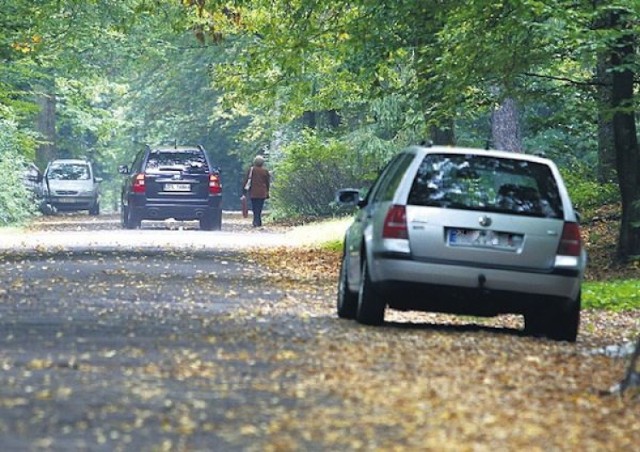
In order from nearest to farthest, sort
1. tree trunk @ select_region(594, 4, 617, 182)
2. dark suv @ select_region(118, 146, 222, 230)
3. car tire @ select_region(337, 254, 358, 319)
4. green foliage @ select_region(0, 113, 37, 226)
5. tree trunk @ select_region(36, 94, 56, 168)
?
car tire @ select_region(337, 254, 358, 319), tree trunk @ select_region(594, 4, 617, 182), dark suv @ select_region(118, 146, 222, 230), green foliage @ select_region(0, 113, 37, 226), tree trunk @ select_region(36, 94, 56, 168)

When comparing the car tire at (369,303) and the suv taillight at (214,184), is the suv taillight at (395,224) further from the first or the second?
the suv taillight at (214,184)

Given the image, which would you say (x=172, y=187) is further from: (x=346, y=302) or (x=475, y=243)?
(x=475, y=243)

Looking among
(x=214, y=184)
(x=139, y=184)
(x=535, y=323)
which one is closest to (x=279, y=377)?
(x=535, y=323)

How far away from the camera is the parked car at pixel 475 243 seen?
49.5ft

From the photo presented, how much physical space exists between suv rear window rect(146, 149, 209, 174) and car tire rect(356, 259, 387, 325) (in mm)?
24658

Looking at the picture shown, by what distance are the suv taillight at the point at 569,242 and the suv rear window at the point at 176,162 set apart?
25.4 metres

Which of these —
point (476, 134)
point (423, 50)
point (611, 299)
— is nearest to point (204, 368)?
point (611, 299)

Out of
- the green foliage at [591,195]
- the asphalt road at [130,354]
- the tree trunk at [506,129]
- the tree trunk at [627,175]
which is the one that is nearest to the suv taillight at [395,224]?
the asphalt road at [130,354]

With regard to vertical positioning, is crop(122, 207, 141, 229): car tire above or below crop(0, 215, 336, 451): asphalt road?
below

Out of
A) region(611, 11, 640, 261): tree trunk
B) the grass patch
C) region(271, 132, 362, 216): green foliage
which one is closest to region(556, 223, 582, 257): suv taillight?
the grass patch

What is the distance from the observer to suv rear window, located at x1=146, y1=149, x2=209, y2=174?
40.1 m

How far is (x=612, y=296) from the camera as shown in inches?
829

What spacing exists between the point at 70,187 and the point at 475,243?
1864 inches

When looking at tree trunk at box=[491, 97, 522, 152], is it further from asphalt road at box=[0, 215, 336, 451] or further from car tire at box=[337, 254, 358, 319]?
car tire at box=[337, 254, 358, 319]
